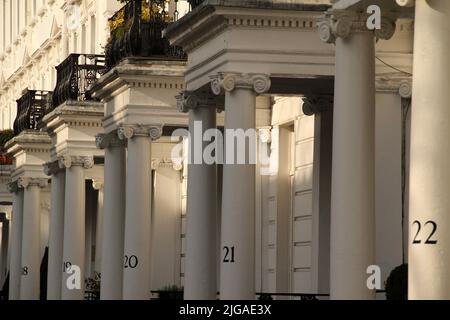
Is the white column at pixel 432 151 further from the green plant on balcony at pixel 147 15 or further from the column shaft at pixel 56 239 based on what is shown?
the column shaft at pixel 56 239

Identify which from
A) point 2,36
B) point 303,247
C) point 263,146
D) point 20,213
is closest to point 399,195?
point 303,247

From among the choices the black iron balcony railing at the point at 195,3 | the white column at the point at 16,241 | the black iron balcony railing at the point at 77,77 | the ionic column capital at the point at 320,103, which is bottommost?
the white column at the point at 16,241

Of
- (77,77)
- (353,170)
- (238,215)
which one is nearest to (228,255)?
(238,215)

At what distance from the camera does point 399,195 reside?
24.1 m

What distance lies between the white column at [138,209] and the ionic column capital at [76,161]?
22.3 feet

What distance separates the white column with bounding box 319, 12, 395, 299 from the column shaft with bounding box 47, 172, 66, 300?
21.1m

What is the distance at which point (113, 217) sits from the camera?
112 ft

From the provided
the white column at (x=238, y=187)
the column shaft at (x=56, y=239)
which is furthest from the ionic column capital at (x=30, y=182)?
the white column at (x=238, y=187)

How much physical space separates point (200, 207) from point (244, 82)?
3.26 m

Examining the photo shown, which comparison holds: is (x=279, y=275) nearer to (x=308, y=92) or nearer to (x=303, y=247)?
(x=303, y=247)

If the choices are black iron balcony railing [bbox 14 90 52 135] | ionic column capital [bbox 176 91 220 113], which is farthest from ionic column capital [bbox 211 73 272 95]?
black iron balcony railing [bbox 14 90 52 135]

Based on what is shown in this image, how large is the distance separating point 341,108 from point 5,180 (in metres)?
38.0

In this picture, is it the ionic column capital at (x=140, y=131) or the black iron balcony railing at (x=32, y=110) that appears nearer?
the ionic column capital at (x=140, y=131)

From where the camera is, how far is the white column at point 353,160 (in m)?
20.4
